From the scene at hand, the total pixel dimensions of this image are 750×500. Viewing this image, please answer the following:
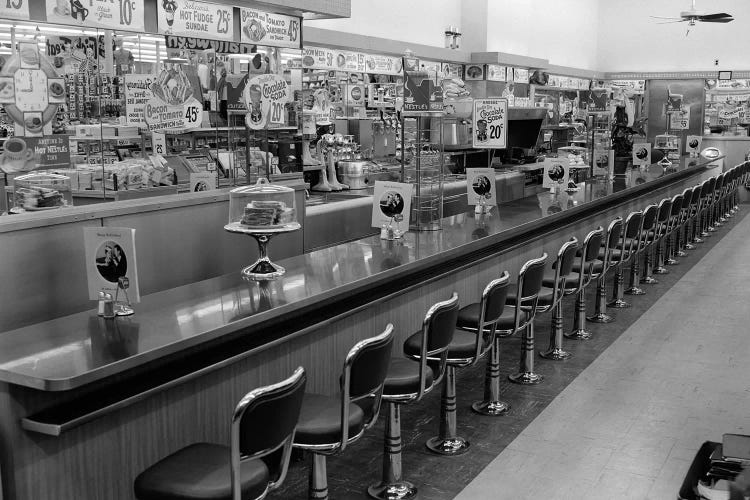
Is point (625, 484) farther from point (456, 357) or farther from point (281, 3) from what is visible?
point (281, 3)

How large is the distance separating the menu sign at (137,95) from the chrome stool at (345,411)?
9.62 feet

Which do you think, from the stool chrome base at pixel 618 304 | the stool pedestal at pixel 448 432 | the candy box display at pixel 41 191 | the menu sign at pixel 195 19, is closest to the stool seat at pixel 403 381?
the stool pedestal at pixel 448 432

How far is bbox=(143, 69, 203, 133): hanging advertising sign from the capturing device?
5359 mm

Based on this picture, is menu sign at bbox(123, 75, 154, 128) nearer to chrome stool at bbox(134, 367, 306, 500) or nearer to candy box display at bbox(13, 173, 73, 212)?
candy box display at bbox(13, 173, 73, 212)

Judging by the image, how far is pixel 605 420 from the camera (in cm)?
466

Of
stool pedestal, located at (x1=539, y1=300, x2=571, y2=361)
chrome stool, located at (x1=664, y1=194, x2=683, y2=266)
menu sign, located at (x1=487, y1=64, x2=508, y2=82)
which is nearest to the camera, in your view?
stool pedestal, located at (x1=539, y1=300, x2=571, y2=361)

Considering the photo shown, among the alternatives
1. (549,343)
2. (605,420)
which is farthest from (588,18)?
(605,420)

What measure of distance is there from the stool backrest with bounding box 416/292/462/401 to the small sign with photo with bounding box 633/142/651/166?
8.20 metres

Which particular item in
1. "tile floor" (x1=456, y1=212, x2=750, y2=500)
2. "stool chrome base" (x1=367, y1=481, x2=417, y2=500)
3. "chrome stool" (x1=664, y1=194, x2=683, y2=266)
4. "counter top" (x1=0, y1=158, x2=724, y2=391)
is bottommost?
"tile floor" (x1=456, y1=212, x2=750, y2=500)

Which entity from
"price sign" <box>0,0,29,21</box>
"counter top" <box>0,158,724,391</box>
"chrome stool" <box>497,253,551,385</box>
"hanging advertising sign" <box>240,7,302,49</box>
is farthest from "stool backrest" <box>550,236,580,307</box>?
"price sign" <box>0,0,29,21</box>

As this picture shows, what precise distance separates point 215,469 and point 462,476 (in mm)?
1707

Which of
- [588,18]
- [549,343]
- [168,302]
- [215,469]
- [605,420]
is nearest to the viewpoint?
[215,469]

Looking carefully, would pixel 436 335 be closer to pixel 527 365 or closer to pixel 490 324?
pixel 490 324

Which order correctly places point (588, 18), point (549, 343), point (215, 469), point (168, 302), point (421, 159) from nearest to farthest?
1. point (215, 469)
2. point (168, 302)
3. point (421, 159)
4. point (549, 343)
5. point (588, 18)
